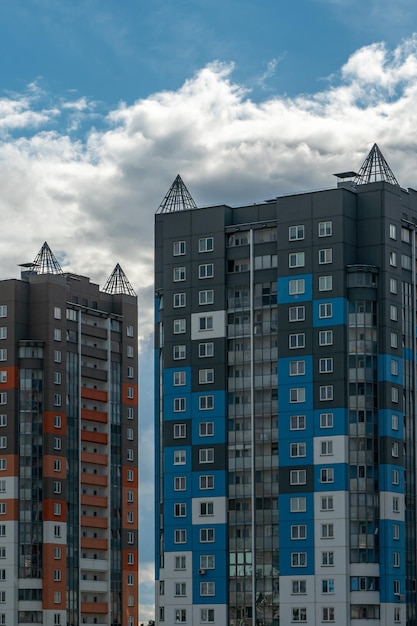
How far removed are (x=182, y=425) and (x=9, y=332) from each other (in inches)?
1842

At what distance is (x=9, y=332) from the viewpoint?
188875mm

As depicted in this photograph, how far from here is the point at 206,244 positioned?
151 metres

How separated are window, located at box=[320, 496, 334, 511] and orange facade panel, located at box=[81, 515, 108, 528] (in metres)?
60.2

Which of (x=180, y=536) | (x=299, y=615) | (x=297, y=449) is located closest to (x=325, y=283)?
(x=297, y=449)

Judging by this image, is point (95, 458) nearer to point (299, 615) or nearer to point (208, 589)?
point (208, 589)

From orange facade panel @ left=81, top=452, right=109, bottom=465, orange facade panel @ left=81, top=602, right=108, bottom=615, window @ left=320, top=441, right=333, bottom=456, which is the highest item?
orange facade panel @ left=81, top=452, right=109, bottom=465

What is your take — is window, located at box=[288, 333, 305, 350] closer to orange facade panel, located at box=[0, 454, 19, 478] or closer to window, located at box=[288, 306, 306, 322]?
window, located at box=[288, 306, 306, 322]

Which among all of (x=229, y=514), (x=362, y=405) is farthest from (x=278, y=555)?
(x=362, y=405)

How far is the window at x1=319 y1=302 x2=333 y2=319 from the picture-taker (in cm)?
14262

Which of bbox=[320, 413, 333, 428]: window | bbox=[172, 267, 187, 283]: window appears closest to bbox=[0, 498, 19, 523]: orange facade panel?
bbox=[172, 267, 187, 283]: window

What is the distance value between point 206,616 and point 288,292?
30618mm

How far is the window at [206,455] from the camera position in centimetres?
14650

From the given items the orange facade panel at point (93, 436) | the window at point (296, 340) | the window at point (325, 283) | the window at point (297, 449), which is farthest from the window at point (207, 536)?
the orange facade panel at point (93, 436)

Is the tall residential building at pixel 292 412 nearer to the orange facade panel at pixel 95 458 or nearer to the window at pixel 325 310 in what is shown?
the window at pixel 325 310
